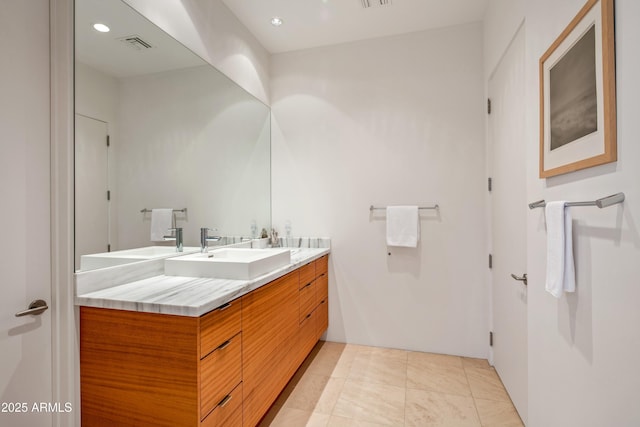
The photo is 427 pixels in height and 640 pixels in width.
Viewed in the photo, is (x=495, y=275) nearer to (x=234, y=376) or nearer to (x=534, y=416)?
(x=534, y=416)

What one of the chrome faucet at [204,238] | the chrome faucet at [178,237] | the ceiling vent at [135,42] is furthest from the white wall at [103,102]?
the chrome faucet at [204,238]

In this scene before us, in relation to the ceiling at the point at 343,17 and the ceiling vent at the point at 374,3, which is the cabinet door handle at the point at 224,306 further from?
the ceiling vent at the point at 374,3

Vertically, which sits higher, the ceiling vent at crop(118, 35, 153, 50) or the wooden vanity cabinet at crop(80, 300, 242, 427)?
the ceiling vent at crop(118, 35, 153, 50)

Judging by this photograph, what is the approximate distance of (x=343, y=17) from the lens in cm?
253

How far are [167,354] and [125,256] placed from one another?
24.9 inches

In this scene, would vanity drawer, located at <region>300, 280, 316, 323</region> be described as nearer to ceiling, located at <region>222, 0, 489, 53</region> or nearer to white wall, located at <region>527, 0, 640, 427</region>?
white wall, located at <region>527, 0, 640, 427</region>

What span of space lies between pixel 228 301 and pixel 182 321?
22 centimetres

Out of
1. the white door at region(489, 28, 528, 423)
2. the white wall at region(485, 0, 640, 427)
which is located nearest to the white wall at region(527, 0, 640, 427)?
the white wall at region(485, 0, 640, 427)

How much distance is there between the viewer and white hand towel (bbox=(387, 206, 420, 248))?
2.64m

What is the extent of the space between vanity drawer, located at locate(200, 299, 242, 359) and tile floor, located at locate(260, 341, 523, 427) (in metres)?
0.81

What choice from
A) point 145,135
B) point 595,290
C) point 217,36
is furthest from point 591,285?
point 217,36

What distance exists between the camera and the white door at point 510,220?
1811 millimetres

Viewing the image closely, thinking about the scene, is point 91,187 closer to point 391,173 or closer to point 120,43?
point 120,43

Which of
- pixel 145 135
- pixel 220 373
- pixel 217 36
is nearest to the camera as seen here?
pixel 220 373
